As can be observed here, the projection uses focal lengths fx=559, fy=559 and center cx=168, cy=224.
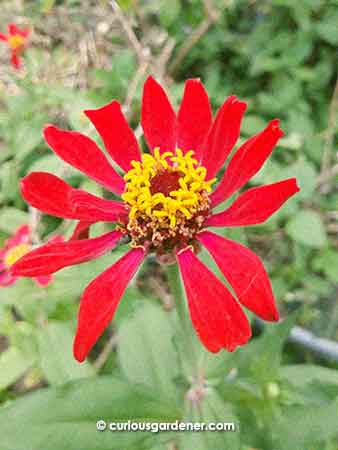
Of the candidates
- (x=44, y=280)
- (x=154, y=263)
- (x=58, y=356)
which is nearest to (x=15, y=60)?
(x=154, y=263)

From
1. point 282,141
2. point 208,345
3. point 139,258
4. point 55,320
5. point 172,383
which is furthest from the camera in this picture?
point 282,141

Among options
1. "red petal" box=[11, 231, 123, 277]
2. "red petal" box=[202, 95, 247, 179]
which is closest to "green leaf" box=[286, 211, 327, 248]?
"red petal" box=[202, 95, 247, 179]

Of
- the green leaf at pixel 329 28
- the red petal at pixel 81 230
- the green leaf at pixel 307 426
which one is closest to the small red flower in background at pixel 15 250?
the red petal at pixel 81 230

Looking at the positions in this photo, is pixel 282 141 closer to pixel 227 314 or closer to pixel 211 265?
pixel 211 265

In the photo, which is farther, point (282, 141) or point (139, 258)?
point (282, 141)

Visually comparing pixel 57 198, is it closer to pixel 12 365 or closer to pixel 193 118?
pixel 193 118

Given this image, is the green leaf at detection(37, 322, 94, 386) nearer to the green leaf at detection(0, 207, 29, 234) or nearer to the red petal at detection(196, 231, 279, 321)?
the green leaf at detection(0, 207, 29, 234)

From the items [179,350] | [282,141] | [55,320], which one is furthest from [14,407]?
[282,141]
